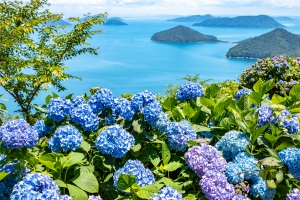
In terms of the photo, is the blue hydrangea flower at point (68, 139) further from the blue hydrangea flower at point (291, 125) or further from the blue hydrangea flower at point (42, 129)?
the blue hydrangea flower at point (291, 125)

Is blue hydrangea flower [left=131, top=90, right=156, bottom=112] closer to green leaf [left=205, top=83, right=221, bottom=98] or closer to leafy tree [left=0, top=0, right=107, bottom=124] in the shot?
green leaf [left=205, top=83, right=221, bottom=98]

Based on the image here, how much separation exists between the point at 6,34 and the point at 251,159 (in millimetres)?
9115

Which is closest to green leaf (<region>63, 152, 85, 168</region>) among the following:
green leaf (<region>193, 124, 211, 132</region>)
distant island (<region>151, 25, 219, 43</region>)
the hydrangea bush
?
the hydrangea bush

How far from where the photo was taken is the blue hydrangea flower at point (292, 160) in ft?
4.87

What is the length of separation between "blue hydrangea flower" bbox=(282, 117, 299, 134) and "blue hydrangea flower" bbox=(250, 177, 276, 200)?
37 cm

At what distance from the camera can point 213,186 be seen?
1.40m

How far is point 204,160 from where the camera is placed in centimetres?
153

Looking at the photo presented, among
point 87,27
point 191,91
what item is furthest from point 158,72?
point 191,91

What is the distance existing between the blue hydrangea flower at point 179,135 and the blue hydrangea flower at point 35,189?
0.69 metres

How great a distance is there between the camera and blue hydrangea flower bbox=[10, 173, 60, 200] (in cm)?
112

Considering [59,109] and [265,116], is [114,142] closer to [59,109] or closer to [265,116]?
[59,109]

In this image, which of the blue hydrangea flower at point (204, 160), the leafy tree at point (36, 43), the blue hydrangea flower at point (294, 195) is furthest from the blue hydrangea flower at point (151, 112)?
the leafy tree at point (36, 43)

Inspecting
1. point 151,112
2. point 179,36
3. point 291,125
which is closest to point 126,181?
point 151,112

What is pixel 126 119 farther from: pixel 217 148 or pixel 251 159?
pixel 251 159
